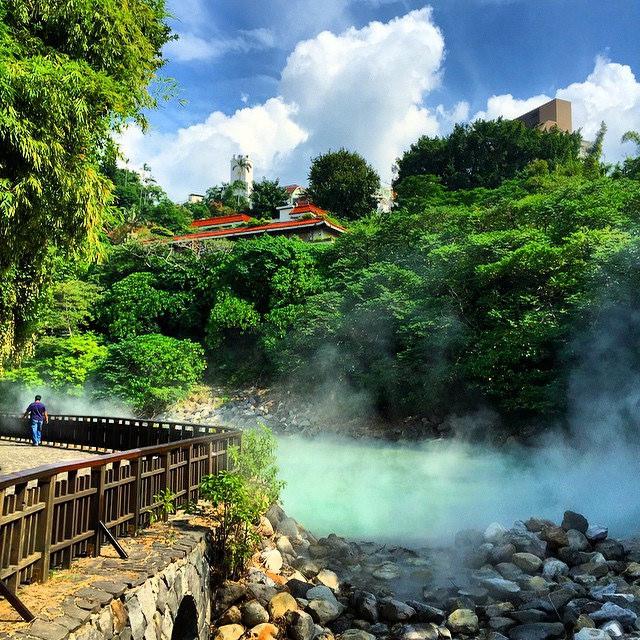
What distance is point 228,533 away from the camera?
269 inches

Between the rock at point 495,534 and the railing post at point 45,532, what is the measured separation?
6979 millimetres

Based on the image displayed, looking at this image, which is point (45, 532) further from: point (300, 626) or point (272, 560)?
point (272, 560)

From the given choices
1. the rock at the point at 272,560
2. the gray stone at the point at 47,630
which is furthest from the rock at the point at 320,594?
the gray stone at the point at 47,630

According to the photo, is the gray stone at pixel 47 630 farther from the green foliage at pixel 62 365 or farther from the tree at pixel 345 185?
the tree at pixel 345 185

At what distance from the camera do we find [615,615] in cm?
650

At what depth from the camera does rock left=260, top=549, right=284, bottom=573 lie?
301 inches

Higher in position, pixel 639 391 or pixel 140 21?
pixel 140 21

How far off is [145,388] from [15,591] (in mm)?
19051

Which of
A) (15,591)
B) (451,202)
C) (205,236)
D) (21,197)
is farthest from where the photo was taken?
(205,236)

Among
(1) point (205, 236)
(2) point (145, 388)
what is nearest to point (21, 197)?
(2) point (145, 388)

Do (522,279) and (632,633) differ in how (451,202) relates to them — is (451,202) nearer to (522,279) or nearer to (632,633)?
(522,279)

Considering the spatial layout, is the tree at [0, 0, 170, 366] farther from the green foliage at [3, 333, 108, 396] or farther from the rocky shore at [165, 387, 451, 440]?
the green foliage at [3, 333, 108, 396]

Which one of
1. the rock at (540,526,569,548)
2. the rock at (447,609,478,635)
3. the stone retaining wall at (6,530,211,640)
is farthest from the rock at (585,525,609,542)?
the stone retaining wall at (6,530,211,640)

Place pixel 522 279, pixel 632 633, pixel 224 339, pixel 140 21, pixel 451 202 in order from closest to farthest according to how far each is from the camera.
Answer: pixel 632 633 → pixel 140 21 → pixel 522 279 → pixel 224 339 → pixel 451 202
